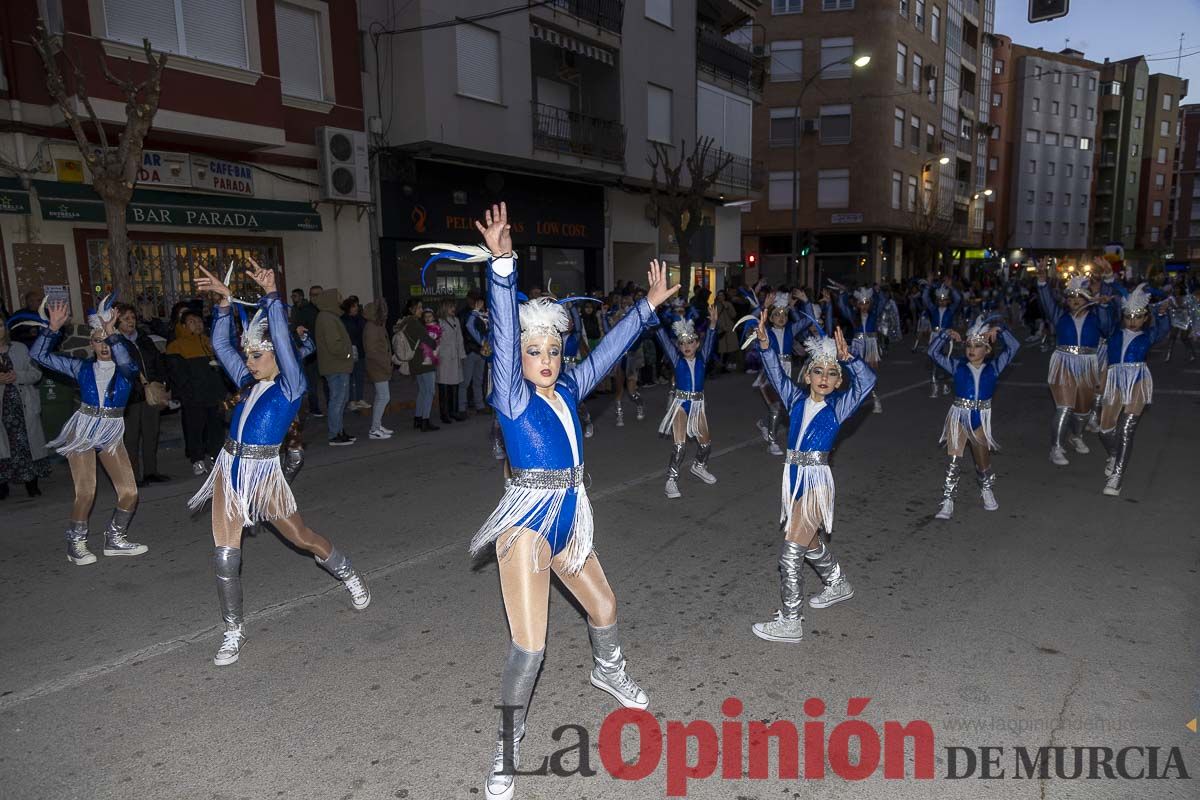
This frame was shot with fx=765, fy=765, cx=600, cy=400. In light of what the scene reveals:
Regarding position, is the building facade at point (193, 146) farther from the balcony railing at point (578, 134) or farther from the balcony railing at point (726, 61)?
the balcony railing at point (726, 61)

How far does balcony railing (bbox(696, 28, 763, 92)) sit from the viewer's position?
24516 mm

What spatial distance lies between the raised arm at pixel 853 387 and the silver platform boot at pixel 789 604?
0.90 m

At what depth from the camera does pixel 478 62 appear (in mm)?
17312

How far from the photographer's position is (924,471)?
8.23m

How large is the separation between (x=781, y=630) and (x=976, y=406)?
3.54m

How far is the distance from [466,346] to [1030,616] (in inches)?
380

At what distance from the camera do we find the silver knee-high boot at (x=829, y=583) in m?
4.73

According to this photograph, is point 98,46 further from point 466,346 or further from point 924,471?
point 924,471

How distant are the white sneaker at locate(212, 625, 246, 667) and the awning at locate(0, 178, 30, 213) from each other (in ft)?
33.4

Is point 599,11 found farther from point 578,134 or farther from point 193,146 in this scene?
point 193,146

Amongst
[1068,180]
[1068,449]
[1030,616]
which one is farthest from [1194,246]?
[1030,616]

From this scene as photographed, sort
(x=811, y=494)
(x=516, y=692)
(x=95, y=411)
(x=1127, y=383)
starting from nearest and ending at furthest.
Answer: (x=516, y=692) → (x=811, y=494) → (x=95, y=411) → (x=1127, y=383)

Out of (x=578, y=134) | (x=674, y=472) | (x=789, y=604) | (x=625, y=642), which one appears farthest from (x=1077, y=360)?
(x=578, y=134)

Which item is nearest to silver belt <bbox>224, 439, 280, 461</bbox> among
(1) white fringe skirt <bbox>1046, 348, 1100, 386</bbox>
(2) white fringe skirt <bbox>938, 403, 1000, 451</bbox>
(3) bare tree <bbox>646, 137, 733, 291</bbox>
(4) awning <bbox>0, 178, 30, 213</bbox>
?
(2) white fringe skirt <bbox>938, 403, 1000, 451</bbox>
